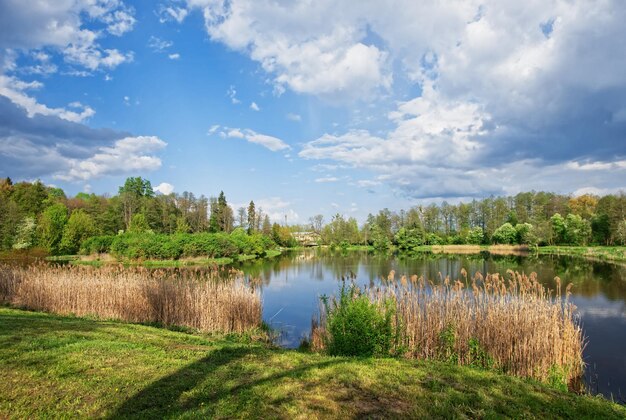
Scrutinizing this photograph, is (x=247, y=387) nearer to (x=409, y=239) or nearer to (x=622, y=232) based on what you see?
(x=622, y=232)

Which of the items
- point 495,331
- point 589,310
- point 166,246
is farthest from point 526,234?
point 495,331

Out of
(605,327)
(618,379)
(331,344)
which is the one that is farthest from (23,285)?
(605,327)

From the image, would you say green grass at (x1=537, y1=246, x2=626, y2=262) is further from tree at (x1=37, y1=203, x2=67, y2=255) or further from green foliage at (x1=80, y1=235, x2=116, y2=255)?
tree at (x1=37, y1=203, x2=67, y2=255)

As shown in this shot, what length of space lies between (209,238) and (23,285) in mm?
33397

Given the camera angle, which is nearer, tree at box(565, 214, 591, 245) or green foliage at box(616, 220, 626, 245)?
green foliage at box(616, 220, 626, 245)

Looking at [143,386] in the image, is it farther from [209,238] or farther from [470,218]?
[470,218]

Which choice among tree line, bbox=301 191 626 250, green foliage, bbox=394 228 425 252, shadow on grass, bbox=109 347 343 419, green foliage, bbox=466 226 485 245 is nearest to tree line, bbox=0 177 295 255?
tree line, bbox=301 191 626 250

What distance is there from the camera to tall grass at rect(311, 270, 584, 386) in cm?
782

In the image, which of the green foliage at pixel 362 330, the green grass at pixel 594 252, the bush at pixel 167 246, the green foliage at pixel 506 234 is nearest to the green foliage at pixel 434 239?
the green foliage at pixel 506 234

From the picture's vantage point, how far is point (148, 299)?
1300cm

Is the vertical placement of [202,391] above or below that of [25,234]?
below

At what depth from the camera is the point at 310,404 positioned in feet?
14.3

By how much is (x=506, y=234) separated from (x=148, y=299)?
65055 millimetres

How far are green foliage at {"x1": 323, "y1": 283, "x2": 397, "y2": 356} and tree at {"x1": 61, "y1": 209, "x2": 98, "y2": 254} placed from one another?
48625mm
